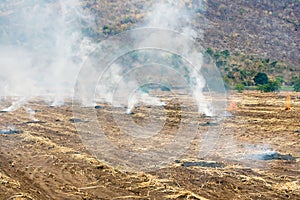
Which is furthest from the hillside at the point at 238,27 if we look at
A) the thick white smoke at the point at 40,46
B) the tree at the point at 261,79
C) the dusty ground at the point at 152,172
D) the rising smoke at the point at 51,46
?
the dusty ground at the point at 152,172

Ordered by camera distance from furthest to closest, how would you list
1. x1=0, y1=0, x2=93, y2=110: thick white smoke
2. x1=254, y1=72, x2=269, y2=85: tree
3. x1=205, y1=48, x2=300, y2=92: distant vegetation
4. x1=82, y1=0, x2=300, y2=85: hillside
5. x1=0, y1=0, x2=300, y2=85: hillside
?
x1=82, y1=0, x2=300, y2=85: hillside
x1=0, y1=0, x2=300, y2=85: hillside
x1=205, y1=48, x2=300, y2=92: distant vegetation
x1=254, y1=72, x2=269, y2=85: tree
x1=0, y1=0, x2=93, y2=110: thick white smoke

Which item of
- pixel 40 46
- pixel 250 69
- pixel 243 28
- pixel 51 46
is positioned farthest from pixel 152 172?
pixel 243 28

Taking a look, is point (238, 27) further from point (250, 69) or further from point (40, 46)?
point (40, 46)

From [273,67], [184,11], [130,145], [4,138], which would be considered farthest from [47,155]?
[273,67]

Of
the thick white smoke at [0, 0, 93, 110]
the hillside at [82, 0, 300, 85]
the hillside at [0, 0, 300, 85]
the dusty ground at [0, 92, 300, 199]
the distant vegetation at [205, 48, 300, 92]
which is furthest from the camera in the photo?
the hillside at [82, 0, 300, 85]

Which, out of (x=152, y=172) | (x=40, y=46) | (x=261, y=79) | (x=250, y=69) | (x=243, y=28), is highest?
(x=243, y=28)

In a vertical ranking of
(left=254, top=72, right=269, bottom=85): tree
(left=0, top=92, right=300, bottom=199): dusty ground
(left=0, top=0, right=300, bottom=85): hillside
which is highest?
(left=0, top=0, right=300, bottom=85): hillside

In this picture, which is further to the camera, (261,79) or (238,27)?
(238,27)

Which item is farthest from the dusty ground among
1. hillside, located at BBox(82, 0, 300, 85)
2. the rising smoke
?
hillside, located at BBox(82, 0, 300, 85)

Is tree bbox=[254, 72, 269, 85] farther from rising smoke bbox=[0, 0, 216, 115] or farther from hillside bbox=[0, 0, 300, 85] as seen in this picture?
rising smoke bbox=[0, 0, 216, 115]
